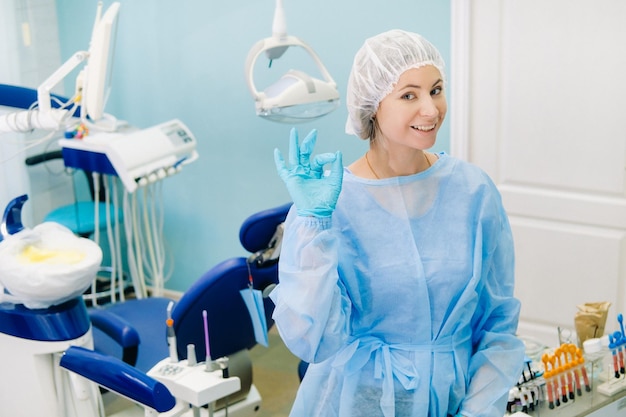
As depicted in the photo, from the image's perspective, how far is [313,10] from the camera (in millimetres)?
3822

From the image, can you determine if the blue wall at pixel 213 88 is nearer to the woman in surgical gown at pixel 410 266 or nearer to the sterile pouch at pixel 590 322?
the sterile pouch at pixel 590 322

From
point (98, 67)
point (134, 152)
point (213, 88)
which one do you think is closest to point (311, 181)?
point (98, 67)

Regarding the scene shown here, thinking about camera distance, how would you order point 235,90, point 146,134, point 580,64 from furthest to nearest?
point 235,90, point 146,134, point 580,64

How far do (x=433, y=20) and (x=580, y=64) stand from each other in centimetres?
61

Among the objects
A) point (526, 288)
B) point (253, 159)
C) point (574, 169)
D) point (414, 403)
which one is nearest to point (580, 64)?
point (574, 169)

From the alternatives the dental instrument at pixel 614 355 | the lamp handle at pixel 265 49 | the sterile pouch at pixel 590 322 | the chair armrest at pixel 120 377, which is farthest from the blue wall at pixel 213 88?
the chair armrest at pixel 120 377

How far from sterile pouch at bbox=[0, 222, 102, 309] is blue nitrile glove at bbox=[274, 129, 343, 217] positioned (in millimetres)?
1116

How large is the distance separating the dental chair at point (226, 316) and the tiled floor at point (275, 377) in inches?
9.4

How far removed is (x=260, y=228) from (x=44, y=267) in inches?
27.0

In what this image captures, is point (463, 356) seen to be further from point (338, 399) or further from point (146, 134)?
point (146, 134)

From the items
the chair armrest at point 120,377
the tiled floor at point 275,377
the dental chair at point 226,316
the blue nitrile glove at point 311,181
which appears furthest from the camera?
the tiled floor at point 275,377

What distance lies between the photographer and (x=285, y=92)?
3.30 m

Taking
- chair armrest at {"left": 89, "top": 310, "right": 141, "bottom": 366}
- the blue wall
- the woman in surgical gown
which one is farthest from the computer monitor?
the woman in surgical gown

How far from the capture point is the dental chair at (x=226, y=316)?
282cm
